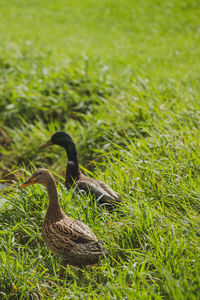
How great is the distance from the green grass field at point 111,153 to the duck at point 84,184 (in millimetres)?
134

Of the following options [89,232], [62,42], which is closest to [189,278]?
[89,232]

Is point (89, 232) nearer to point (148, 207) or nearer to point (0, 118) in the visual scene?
point (148, 207)

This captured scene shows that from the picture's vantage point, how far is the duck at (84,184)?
375 cm


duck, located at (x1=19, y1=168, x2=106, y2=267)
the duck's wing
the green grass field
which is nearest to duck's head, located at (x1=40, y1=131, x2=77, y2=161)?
the green grass field

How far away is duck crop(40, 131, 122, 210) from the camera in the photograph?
3754 millimetres

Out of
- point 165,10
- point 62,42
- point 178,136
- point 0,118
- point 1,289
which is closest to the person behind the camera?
point 1,289

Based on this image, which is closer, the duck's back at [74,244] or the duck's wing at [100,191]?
the duck's back at [74,244]

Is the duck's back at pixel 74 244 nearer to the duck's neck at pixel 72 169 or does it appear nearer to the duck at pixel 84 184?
the duck at pixel 84 184

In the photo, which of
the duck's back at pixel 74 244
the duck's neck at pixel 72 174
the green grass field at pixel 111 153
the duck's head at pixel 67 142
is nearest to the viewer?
the green grass field at pixel 111 153

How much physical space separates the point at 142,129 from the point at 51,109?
1979 millimetres

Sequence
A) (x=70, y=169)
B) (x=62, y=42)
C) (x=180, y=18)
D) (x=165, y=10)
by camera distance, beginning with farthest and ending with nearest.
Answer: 1. (x=165, y=10)
2. (x=180, y=18)
3. (x=62, y=42)
4. (x=70, y=169)

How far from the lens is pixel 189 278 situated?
2.61 m

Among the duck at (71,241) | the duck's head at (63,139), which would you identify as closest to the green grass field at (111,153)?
the duck at (71,241)

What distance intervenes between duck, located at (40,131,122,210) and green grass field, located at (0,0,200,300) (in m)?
0.13
